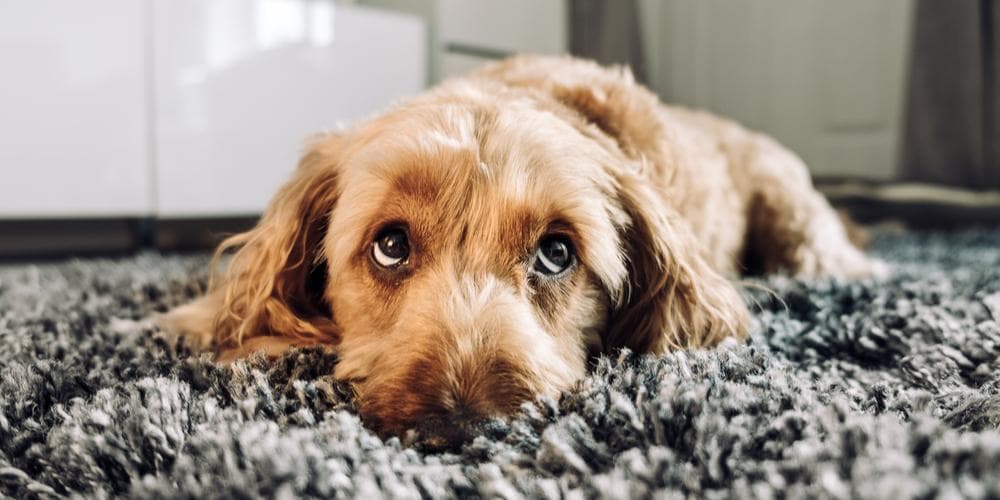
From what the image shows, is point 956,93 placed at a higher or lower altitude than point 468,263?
higher

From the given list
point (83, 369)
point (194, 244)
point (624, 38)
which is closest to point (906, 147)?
point (624, 38)

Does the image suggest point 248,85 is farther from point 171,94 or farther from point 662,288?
point 662,288

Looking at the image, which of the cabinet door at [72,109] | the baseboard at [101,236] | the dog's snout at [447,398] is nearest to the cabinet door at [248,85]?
the cabinet door at [72,109]

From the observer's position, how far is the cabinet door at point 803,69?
522 centimetres

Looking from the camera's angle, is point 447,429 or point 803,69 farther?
point 803,69

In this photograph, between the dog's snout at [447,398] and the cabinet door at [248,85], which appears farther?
the cabinet door at [248,85]

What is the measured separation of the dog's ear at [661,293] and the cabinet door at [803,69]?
163 inches

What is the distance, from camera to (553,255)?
4.79 ft

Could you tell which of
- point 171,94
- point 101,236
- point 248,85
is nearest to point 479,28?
point 248,85

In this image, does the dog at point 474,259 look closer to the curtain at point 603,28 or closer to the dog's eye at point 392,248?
the dog's eye at point 392,248

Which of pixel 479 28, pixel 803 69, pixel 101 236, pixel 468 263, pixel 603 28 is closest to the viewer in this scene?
pixel 468 263

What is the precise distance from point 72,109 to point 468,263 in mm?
3185

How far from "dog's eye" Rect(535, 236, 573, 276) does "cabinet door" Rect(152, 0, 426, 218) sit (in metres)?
2.80

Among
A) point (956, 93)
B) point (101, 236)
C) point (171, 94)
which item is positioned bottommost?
point (101, 236)
